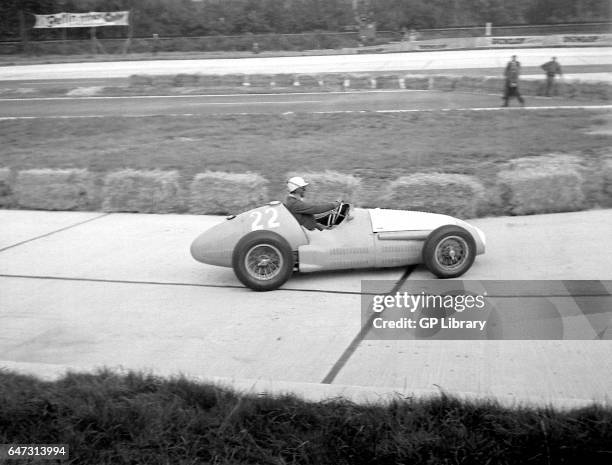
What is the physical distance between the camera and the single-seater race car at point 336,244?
6480 mm

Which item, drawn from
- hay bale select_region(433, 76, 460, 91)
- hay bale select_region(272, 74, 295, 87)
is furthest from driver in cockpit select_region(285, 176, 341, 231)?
hay bale select_region(272, 74, 295, 87)

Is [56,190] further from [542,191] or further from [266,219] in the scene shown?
[542,191]

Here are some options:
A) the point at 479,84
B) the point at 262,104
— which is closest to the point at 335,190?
the point at 262,104

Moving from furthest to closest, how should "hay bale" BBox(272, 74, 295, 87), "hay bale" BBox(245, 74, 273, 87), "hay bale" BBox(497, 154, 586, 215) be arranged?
"hay bale" BBox(245, 74, 273, 87) < "hay bale" BBox(272, 74, 295, 87) < "hay bale" BBox(497, 154, 586, 215)

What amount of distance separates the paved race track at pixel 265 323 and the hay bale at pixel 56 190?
1.38 m

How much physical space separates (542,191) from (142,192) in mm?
5042

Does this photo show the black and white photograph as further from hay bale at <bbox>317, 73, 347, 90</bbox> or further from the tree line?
the tree line

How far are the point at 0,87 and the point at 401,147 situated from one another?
23.4m

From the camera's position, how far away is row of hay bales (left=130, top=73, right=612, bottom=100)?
926 inches

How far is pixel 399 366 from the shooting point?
484 centimetres

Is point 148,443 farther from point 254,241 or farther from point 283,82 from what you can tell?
point 283,82

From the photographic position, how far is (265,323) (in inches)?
229

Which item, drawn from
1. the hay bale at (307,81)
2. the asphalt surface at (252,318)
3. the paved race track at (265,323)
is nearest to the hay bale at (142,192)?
the asphalt surface at (252,318)

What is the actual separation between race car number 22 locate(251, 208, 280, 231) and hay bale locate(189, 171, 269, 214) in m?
2.78
